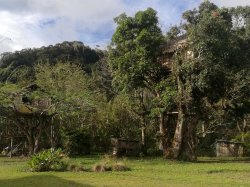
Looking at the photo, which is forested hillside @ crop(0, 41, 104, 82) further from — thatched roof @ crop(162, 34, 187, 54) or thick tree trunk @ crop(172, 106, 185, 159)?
thick tree trunk @ crop(172, 106, 185, 159)

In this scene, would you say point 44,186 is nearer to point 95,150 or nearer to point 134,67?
point 134,67

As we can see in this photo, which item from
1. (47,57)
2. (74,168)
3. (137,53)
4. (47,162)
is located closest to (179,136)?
(137,53)

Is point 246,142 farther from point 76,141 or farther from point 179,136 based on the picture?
point 76,141

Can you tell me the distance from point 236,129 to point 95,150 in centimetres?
1474

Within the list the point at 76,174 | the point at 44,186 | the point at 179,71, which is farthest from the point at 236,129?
the point at 44,186

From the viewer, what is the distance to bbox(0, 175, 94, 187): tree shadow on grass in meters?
14.7

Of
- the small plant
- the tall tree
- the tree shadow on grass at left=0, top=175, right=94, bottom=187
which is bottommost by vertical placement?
the tree shadow on grass at left=0, top=175, right=94, bottom=187

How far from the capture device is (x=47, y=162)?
1947cm

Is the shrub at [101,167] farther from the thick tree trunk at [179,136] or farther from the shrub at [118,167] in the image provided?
the thick tree trunk at [179,136]

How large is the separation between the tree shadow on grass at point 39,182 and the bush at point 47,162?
228 cm

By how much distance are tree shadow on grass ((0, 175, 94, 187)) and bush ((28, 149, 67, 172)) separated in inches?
89.9

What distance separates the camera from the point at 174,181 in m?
16.1

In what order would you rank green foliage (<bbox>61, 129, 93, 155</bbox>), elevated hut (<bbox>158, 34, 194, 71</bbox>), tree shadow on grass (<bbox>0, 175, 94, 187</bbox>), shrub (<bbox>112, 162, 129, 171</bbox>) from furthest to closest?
green foliage (<bbox>61, 129, 93, 155</bbox>) < elevated hut (<bbox>158, 34, 194, 71</bbox>) < shrub (<bbox>112, 162, 129, 171</bbox>) < tree shadow on grass (<bbox>0, 175, 94, 187</bbox>)

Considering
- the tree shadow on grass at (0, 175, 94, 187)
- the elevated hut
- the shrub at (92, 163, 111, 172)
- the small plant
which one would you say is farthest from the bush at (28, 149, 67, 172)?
the elevated hut
